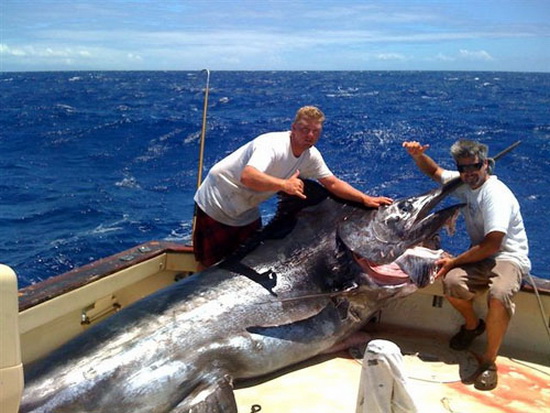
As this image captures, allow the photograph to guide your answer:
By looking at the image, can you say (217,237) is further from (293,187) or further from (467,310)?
(467,310)

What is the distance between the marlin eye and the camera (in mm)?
3803

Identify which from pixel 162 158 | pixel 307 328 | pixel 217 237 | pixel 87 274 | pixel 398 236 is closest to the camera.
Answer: pixel 307 328

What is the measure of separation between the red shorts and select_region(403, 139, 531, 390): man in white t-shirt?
1209 mm

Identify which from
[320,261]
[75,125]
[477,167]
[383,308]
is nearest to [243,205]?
[320,261]

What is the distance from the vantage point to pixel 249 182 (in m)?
3.35

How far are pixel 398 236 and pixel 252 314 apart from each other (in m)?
1.08

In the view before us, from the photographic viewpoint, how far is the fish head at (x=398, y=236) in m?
3.60

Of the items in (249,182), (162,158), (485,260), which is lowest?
(162,158)

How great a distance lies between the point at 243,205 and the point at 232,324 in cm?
90

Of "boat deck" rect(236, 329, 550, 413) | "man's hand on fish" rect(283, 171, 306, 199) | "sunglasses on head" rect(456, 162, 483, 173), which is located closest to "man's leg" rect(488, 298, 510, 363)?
"boat deck" rect(236, 329, 550, 413)

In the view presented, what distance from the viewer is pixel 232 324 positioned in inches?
120

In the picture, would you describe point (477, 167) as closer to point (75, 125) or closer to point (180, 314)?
point (180, 314)

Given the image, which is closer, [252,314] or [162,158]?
[252,314]

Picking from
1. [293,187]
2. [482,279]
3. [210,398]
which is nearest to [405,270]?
[482,279]
